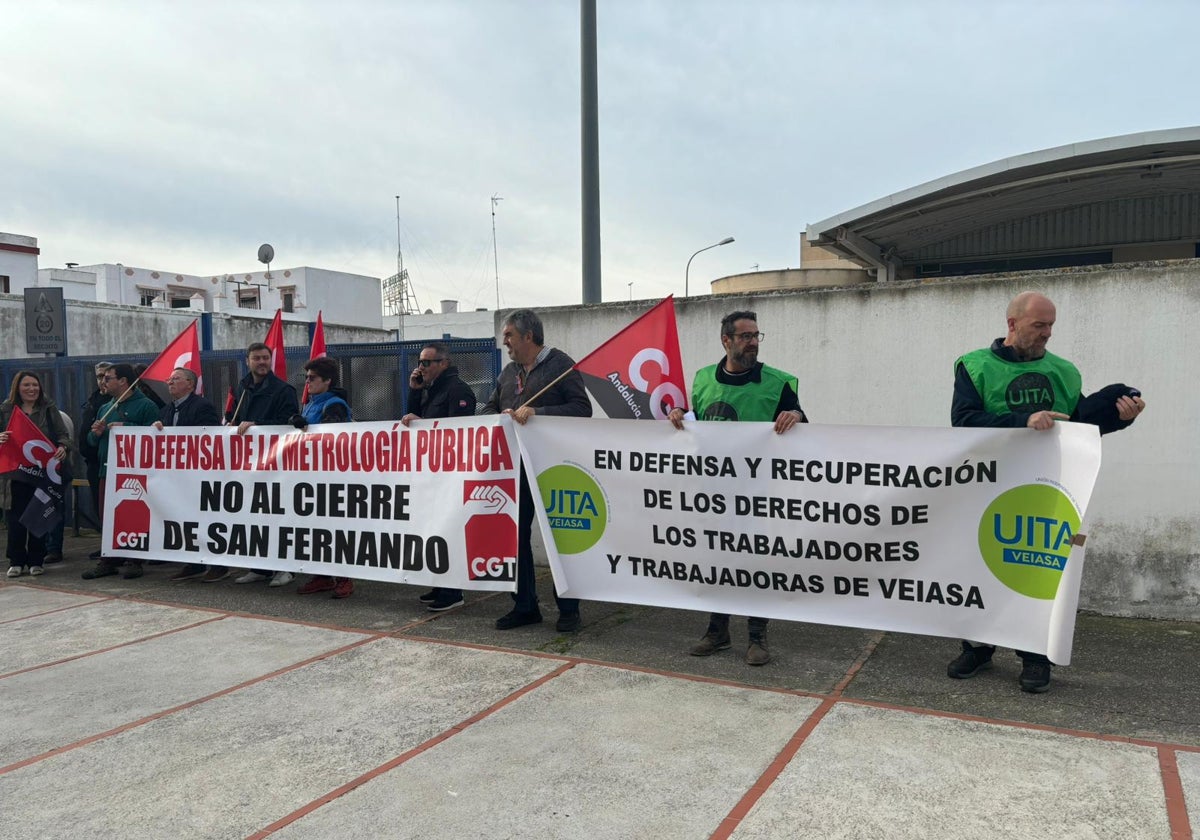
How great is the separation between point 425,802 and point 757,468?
2507 millimetres

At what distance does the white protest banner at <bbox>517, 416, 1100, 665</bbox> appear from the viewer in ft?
14.1

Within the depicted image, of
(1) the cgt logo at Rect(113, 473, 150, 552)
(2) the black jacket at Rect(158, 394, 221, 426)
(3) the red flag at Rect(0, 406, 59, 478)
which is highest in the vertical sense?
(2) the black jacket at Rect(158, 394, 221, 426)

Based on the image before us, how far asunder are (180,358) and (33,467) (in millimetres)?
1535

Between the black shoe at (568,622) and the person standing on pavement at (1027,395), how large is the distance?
2.15 m

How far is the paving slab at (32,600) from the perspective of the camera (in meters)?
6.45

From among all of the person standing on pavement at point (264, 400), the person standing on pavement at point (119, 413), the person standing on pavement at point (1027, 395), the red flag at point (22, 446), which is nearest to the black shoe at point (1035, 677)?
the person standing on pavement at point (1027, 395)

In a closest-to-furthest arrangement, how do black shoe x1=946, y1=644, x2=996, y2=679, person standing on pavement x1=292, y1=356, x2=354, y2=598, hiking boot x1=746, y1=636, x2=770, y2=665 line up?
1. black shoe x1=946, y1=644, x2=996, y2=679
2. hiking boot x1=746, y1=636, x2=770, y2=665
3. person standing on pavement x1=292, y1=356, x2=354, y2=598

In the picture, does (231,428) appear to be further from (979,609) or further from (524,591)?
(979,609)

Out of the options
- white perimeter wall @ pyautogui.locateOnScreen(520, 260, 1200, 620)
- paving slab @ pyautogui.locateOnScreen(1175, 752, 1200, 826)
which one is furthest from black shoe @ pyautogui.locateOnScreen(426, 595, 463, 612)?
paving slab @ pyautogui.locateOnScreen(1175, 752, 1200, 826)

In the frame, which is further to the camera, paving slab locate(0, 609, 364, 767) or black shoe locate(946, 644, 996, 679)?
black shoe locate(946, 644, 996, 679)

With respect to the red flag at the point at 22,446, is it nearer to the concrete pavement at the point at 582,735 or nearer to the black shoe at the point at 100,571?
the black shoe at the point at 100,571

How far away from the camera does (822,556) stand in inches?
189

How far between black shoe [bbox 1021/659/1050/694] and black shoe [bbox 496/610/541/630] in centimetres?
281

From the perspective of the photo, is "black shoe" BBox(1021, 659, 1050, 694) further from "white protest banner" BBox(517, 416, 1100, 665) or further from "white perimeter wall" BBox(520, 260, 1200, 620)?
"white perimeter wall" BBox(520, 260, 1200, 620)
